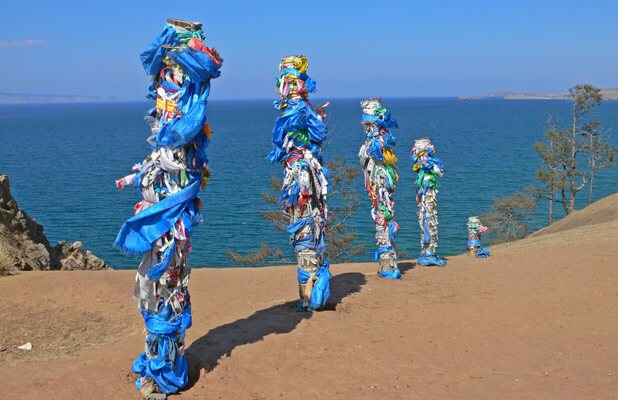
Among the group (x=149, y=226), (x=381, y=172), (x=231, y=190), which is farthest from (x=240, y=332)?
(x=231, y=190)

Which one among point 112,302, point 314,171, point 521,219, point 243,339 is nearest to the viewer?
point 243,339

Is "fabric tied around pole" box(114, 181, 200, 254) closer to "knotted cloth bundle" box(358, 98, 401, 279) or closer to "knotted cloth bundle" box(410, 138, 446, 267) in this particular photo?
"knotted cloth bundle" box(358, 98, 401, 279)

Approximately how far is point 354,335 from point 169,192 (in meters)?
3.49

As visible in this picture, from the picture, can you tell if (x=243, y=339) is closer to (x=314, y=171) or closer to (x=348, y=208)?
(x=314, y=171)

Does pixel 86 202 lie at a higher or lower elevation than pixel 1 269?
lower

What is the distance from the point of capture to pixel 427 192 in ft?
45.8

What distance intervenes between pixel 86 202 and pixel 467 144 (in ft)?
164

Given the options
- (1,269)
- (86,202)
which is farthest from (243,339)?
(86,202)

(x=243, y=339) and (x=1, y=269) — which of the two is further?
(x=1, y=269)

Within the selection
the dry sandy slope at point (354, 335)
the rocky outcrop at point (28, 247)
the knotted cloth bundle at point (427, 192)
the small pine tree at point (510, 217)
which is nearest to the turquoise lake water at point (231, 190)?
the small pine tree at point (510, 217)

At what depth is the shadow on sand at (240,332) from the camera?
7.92m

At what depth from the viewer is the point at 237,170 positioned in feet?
172

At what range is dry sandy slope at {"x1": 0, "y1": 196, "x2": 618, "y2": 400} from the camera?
7.55 meters

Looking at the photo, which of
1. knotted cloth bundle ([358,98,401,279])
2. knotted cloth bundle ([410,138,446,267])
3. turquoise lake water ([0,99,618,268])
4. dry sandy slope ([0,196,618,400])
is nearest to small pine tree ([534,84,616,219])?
turquoise lake water ([0,99,618,268])
